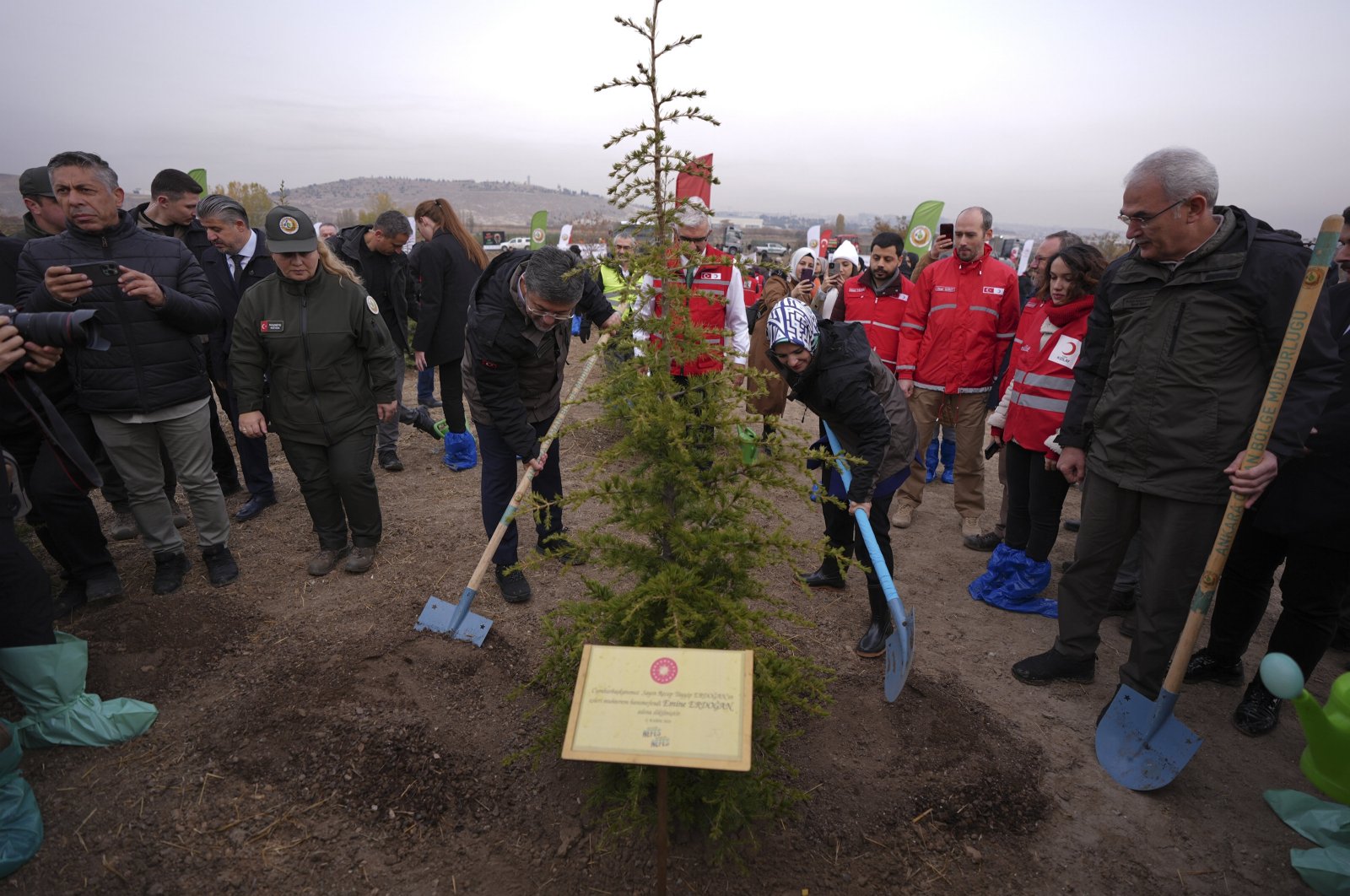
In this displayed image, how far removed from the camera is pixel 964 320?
16.7ft

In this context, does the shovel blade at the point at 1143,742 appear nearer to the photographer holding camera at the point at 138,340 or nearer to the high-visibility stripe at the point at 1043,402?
the high-visibility stripe at the point at 1043,402

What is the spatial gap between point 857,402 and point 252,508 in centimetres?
493

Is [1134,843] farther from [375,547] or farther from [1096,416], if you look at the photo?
[375,547]

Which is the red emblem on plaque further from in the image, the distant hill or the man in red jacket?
the distant hill

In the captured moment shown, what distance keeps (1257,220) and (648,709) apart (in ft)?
10.3

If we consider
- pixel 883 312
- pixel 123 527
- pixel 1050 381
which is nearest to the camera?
pixel 1050 381

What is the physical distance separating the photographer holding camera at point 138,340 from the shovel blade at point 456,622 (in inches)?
63.0

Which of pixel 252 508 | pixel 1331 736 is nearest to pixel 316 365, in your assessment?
pixel 252 508

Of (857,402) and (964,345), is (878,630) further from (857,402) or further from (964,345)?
(964,345)

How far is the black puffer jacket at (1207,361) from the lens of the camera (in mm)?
2643

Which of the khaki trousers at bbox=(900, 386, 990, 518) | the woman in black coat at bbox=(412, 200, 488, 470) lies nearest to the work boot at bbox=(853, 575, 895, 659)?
the khaki trousers at bbox=(900, 386, 990, 518)

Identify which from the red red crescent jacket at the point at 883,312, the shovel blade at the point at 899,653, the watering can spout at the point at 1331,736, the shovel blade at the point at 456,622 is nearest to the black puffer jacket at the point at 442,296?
the shovel blade at the point at 456,622

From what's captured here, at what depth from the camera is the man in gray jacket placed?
2.66m

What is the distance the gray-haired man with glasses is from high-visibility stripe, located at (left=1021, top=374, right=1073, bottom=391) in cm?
275
